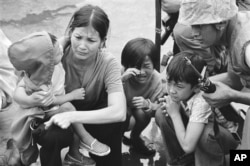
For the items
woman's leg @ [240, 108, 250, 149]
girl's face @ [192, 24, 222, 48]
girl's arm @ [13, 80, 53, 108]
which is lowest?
woman's leg @ [240, 108, 250, 149]

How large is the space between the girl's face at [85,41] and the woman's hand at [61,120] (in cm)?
35

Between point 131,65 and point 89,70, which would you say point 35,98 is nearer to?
point 89,70

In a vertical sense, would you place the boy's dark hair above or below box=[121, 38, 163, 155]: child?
above

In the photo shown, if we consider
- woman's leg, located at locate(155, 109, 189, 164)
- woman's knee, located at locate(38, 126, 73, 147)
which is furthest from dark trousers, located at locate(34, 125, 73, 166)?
woman's leg, located at locate(155, 109, 189, 164)

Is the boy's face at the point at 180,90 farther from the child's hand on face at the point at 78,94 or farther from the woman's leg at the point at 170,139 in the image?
the child's hand on face at the point at 78,94

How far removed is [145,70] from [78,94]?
1.74 feet

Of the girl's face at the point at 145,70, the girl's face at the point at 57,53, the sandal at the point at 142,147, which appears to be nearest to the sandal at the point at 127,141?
the sandal at the point at 142,147

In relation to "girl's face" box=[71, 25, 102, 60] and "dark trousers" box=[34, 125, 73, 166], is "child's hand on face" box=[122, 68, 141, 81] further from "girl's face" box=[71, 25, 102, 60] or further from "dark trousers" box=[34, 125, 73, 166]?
"dark trousers" box=[34, 125, 73, 166]

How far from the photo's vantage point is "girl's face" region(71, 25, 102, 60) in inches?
118

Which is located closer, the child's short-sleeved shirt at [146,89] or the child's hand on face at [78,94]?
the child's hand on face at [78,94]

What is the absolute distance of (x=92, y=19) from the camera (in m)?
3.00

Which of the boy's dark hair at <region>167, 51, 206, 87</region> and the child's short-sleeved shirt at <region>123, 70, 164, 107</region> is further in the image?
the child's short-sleeved shirt at <region>123, 70, 164, 107</region>

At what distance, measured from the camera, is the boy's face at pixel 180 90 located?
2.99 metres

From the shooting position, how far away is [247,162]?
283 cm
